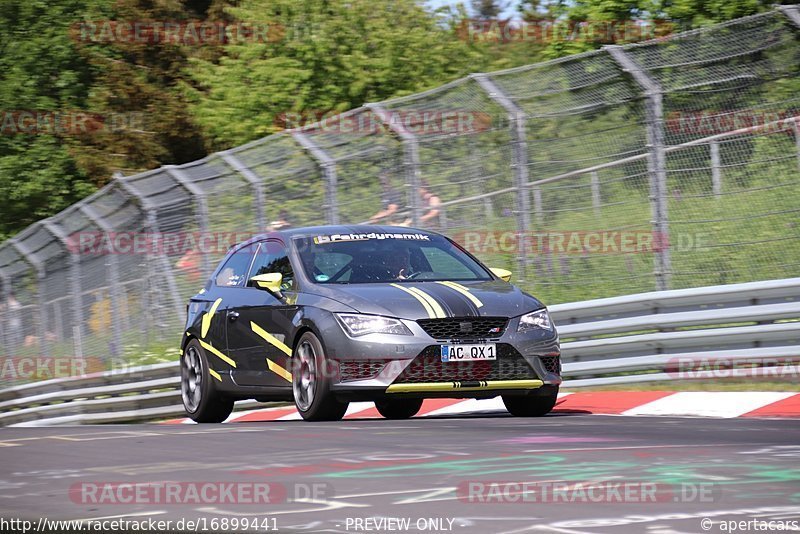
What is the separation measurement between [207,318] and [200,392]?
24.1 inches

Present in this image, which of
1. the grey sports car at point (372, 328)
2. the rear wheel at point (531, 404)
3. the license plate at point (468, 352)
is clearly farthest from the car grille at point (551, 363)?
the license plate at point (468, 352)

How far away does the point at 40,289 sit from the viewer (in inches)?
910

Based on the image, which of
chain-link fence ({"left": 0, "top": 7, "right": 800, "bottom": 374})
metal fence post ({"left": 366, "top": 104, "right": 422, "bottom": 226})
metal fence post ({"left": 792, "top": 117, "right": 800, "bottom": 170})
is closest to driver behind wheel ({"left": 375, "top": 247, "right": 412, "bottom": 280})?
chain-link fence ({"left": 0, "top": 7, "right": 800, "bottom": 374})

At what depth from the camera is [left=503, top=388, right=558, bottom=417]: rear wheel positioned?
11.0 meters

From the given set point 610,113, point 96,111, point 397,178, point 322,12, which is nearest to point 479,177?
point 397,178

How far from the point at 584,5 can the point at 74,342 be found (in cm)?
1224

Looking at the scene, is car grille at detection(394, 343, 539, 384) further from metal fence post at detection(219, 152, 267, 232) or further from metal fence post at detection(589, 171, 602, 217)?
metal fence post at detection(219, 152, 267, 232)

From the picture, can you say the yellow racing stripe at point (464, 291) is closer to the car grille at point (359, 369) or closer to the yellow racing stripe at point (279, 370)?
the car grille at point (359, 369)

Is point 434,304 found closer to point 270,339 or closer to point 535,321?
point 535,321

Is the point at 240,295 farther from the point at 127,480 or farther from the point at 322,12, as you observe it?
the point at 322,12

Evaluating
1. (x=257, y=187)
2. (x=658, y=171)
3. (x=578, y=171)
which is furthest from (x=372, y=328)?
(x=257, y=187)

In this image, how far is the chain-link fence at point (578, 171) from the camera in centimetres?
1197

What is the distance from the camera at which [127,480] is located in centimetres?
723

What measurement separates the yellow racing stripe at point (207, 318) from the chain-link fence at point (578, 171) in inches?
116
